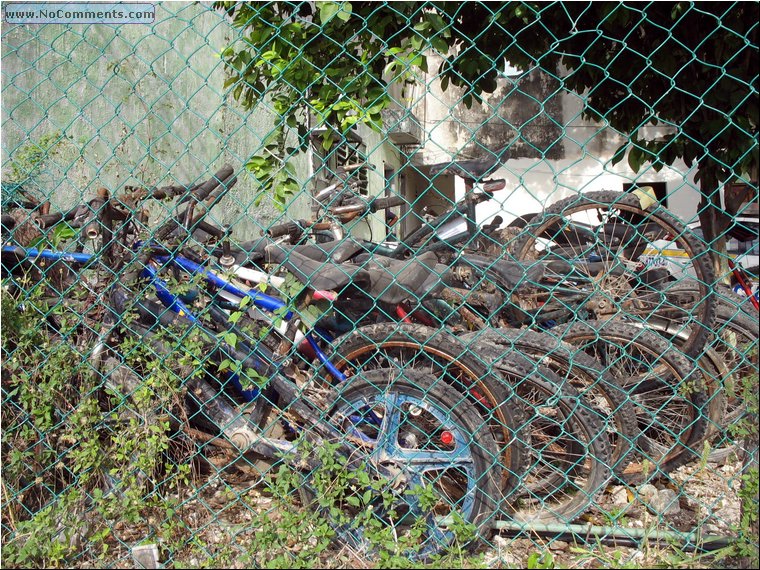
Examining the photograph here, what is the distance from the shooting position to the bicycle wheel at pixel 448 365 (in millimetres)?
2602

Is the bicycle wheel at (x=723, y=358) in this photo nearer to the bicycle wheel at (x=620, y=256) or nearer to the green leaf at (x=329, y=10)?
the bicycle wheel at (x=620, y=256)

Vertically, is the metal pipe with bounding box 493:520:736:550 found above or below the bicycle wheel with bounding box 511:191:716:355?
below

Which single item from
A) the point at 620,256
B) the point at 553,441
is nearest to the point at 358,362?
the point at 553,441

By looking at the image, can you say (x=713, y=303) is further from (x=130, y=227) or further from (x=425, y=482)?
(x=130, y=227)

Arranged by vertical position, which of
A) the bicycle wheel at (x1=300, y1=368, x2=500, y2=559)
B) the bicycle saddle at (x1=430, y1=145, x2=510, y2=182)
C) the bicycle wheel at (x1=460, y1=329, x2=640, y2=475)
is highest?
the bicycle saddle at (x1=430, y1=145, x2=510, y2=182)

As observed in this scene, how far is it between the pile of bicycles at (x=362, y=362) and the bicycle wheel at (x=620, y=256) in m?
0.24

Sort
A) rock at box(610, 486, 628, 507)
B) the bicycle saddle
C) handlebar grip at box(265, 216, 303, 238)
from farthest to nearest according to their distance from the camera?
the bicycle saddle
handlebar grip at box(265, 216, 303, 238)
rock at box(610, 486, 628, 507)

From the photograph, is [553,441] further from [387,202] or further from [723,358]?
[387,202]

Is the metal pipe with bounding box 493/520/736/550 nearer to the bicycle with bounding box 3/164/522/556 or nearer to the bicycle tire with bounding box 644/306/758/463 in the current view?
the bicycle with bounding box 3/164/522/556

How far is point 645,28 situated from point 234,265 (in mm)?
2128

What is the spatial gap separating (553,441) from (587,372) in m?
0.35

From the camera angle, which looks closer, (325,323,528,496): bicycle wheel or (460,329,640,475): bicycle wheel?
(325,323,528,496): bicycle wheel

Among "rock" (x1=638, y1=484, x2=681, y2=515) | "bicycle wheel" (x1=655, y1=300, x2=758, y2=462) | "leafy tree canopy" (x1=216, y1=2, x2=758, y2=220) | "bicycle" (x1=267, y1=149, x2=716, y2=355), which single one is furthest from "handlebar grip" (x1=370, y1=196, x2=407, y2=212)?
"rock" (x1=638, y1=484, x2=681, y2=515)

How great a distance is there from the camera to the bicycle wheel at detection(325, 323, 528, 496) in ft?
8.54
